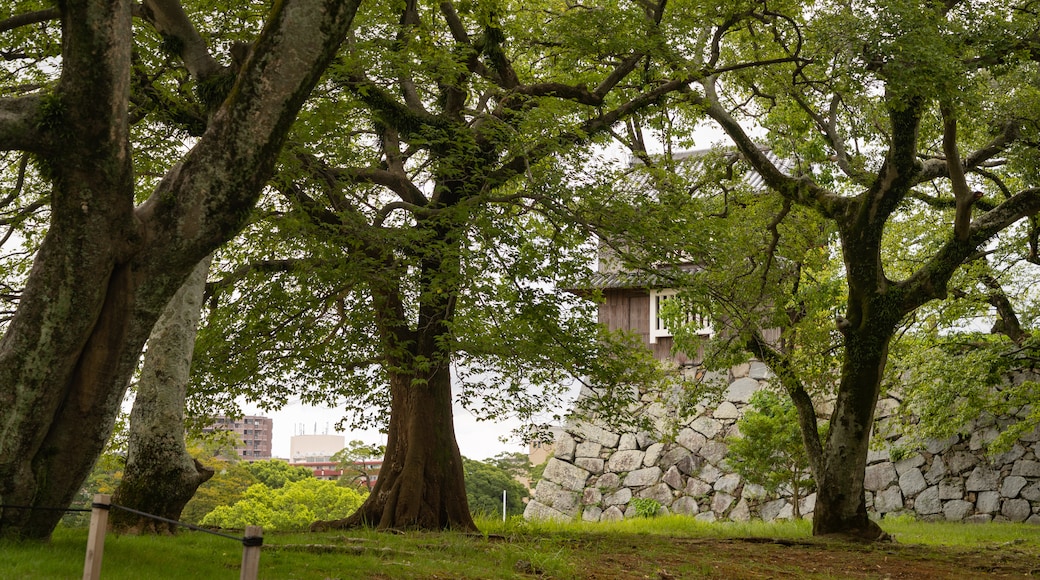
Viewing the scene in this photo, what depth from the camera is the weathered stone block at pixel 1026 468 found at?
18.2 meters

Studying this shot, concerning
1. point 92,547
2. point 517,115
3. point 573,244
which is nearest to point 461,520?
point 573,244

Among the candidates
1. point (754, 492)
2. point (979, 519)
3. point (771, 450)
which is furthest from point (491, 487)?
point (979, 519)

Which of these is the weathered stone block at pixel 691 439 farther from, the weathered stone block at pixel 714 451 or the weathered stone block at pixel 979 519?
the weathered stone block at pixel 979 519

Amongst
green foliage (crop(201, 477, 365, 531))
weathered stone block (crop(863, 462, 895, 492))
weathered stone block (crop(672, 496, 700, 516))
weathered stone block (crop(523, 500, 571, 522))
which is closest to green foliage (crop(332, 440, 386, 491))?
green foliage (crop(201, 477, 365, 531))

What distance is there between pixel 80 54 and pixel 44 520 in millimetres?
3727

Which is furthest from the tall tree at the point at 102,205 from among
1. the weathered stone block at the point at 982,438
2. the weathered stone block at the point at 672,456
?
the weathered stone block at the point at 982,438

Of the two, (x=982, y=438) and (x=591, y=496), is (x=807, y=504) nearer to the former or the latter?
(x=982, y=438)

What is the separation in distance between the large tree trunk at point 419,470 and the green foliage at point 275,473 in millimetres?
21365

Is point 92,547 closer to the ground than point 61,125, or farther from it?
closer to the ground

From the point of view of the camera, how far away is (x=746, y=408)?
69.7 ft

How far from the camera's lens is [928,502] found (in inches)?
742

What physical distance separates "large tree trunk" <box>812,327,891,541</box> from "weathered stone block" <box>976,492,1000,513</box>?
7095mm

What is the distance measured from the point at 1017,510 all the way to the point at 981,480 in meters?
0.88

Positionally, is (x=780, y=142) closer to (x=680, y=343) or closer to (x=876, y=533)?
(x=680, y=343)
